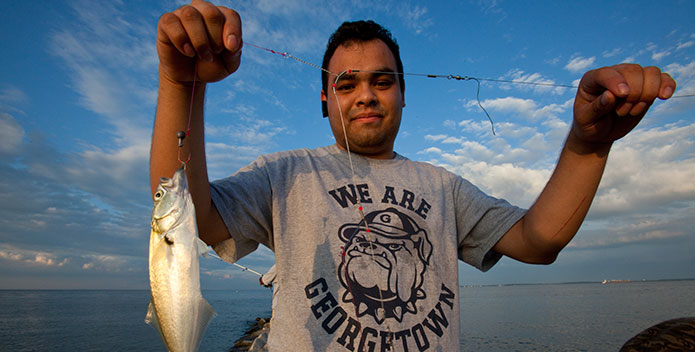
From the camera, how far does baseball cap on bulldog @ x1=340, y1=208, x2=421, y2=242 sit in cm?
250

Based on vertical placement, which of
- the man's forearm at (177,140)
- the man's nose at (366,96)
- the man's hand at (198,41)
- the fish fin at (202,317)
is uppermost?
the man's nose at (366,96)

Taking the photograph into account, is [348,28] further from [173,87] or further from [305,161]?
[173,87]

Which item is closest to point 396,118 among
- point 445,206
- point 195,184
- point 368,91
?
point 368,91

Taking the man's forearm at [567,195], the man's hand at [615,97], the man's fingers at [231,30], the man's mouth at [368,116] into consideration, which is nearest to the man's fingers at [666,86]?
the man's hand at [615,97]

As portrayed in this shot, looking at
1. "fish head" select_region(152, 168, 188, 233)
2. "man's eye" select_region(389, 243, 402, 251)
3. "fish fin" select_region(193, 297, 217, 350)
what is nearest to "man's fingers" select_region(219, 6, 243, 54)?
"fish head" select_region(152, 168, 188, 233)

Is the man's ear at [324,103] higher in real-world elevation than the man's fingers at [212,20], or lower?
higher

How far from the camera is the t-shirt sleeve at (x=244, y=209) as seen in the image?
2.15 m

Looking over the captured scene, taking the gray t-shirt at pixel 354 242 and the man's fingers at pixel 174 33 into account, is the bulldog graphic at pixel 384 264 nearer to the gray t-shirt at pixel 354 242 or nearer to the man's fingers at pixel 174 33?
the gray t-shirt at pixel 354 242

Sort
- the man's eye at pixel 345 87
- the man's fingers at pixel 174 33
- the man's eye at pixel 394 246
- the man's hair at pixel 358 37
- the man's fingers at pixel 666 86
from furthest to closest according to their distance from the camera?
the man's hair at pixel 358 37 → the man's eye at pixel 345 87 → the man's eye at pixel 394 246 → the man's fingers at pixel 666 86 → the man's fingers at pixel 174 33

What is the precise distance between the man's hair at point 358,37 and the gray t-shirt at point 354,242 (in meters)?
1.02

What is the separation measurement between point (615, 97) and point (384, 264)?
1.63 m

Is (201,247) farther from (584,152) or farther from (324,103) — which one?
(584,152)

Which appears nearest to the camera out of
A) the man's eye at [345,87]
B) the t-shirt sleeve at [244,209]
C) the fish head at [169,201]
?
the fish head at [169,201]

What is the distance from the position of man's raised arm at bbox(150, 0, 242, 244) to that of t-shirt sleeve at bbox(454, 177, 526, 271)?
6.54 feet
